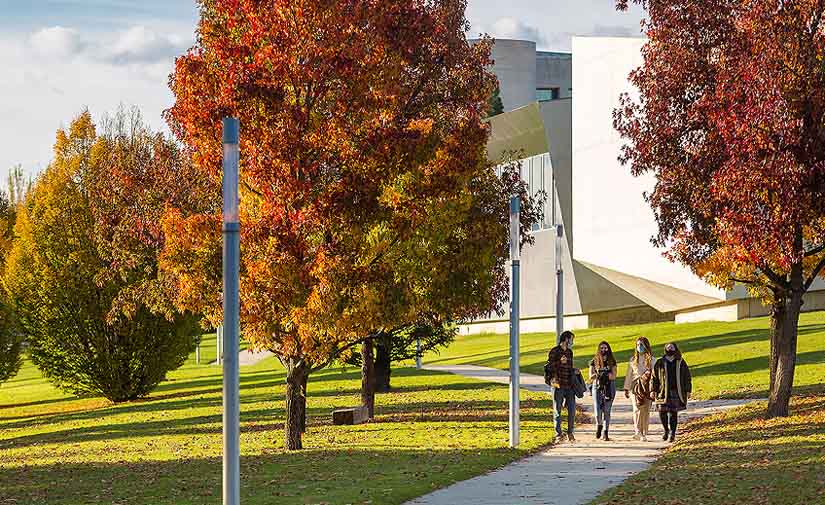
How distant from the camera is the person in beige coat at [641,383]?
19.3 meters

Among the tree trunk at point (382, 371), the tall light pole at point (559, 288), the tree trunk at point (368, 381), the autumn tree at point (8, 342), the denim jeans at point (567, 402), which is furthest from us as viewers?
the autumn tree at point (8, 342)

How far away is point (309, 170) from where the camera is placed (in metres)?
17.8

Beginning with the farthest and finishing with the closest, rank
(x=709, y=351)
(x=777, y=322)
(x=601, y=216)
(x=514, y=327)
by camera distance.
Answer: (x=601, y=216), (x=709, y=351), (x=777, y=322), (x=514, y=327)

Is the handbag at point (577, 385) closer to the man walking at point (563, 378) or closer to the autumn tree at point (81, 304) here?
the man walking at point (563, 378)

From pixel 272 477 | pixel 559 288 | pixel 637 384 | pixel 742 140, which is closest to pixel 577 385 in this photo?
pixel 637 384

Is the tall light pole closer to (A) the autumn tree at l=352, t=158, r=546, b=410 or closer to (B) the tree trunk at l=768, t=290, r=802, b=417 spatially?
(A) the autumn tree at l=352, t=158, r=546, b=410

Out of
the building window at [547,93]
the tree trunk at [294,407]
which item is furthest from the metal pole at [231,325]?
the building window at [547,93]

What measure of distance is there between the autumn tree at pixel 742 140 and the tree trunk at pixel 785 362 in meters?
0.02

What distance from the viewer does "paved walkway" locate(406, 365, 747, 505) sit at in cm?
1295

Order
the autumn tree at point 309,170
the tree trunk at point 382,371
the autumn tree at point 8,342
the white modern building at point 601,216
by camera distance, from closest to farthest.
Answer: the autumn tree at point 309,170 → the tree trunk at point 382,371 → the autumn tree at point 8,342 → the white modern building at point 601,216

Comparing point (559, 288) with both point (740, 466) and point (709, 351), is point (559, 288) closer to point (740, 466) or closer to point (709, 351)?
point (709, 351)

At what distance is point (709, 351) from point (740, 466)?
26.4 m

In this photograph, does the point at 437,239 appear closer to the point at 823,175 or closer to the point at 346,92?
the point at 346,92

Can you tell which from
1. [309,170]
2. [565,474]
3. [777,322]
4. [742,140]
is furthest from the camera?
[777,322]
